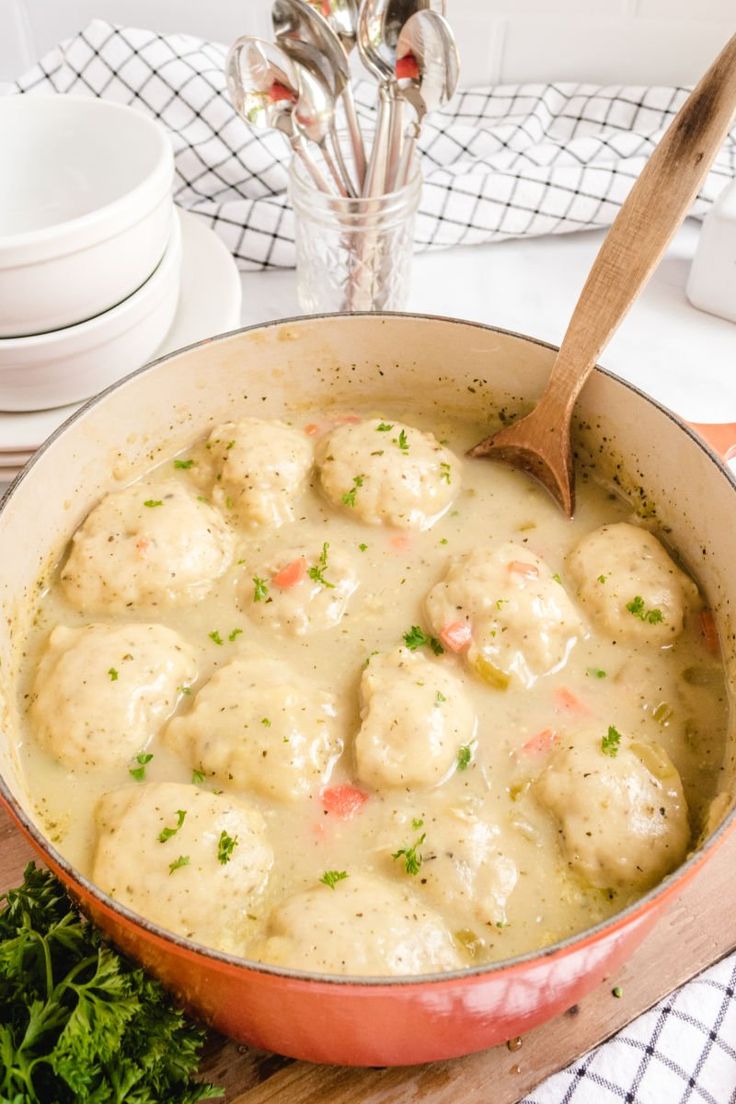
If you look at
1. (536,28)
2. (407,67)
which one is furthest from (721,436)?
(536,28)

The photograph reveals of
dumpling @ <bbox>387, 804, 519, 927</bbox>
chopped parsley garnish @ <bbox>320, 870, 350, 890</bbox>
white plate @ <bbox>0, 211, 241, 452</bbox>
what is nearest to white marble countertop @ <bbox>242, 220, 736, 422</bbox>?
white plate @ <bbox>0, 211, 241, 452</bbox>

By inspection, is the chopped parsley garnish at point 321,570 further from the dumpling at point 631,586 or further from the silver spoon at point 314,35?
the silver spoon at point 314,35

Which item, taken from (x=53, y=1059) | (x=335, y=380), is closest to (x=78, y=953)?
(x=53, y=1059)

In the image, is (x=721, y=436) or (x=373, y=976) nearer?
(x=373, y=976)

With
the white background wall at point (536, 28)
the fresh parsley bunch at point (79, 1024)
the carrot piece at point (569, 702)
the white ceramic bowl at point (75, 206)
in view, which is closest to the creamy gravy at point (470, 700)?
the carrot piece at point (569, 702)

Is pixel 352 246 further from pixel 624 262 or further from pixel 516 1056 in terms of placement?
pixel 516 1056

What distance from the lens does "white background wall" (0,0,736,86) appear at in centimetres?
328

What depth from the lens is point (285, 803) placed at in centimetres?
166

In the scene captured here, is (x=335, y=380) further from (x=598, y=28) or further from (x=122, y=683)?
(x=598, y=28)

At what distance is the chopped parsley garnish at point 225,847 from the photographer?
1.53 meters

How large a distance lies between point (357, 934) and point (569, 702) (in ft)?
1.93

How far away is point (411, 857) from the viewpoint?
5.15 ft

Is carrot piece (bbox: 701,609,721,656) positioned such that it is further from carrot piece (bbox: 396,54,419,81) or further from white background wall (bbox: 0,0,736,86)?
white background wall (bbox: 0,0,736,86)

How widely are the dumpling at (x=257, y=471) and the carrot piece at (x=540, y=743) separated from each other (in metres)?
0.69
